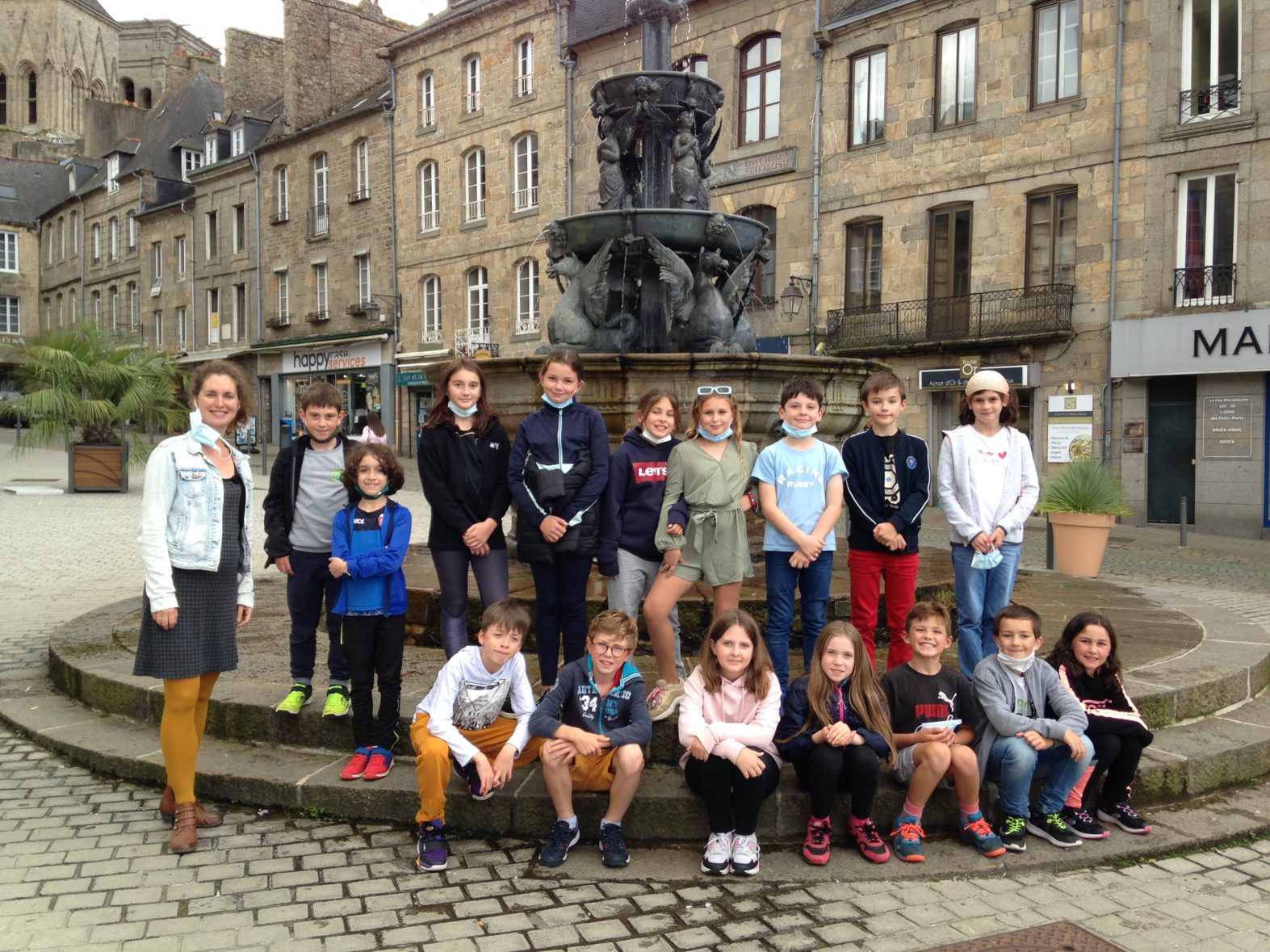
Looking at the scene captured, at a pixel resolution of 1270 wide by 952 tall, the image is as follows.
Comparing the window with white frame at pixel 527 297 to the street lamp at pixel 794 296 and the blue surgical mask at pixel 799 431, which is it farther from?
the blue surgical mask at pixel 799 431

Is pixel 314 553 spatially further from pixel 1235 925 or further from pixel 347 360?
pixel 347 360

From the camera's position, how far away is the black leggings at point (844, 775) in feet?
12.9

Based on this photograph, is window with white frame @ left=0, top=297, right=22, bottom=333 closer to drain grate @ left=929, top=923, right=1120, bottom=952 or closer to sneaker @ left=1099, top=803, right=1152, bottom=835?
sneaker @ left=1099, top=803, right=1152, bottom=835

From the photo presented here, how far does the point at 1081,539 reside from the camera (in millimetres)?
10086

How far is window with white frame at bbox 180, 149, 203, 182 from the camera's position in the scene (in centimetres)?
4244

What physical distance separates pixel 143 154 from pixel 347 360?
18649 millimetres

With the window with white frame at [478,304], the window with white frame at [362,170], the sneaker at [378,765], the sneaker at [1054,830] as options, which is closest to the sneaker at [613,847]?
the sneaker at [378,765]

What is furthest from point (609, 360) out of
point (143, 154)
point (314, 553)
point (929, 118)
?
point (143, 154)

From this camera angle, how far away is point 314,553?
4.78 metres

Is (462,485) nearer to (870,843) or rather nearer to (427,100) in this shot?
(870,843)

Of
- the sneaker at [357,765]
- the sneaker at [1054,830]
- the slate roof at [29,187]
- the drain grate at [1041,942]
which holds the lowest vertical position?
the drain grate at [1041,942]

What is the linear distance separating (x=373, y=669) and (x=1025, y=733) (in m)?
2.65

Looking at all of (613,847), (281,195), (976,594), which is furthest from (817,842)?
(281,195)

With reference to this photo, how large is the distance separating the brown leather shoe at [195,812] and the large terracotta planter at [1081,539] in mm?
8120
